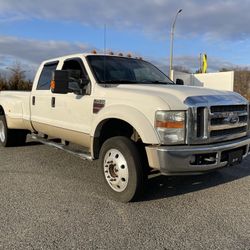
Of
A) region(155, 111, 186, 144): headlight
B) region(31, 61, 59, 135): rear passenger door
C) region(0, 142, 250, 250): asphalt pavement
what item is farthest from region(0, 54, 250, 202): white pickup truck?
region(0, 142, 250, 250): asphalt pavement

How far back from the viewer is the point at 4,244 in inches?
140

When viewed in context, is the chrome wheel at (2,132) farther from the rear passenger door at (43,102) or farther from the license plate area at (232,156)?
the license plate area at (232,156)

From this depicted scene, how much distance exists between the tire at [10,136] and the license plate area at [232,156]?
5.12 m

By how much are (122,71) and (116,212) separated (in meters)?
2.48

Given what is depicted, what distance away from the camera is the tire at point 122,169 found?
4.57 m

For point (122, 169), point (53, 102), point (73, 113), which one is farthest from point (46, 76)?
point (122, 169)

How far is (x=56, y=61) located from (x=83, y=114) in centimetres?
172

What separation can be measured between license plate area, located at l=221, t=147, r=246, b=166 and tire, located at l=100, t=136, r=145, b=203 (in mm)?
1042

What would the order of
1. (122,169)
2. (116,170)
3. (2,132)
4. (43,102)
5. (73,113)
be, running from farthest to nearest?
(2,132) → (43,102) → (73,113) → (116,170) → (122,169)

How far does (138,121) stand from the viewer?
14.8 feet

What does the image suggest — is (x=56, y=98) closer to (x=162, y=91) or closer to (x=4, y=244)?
(x=162, y=91)

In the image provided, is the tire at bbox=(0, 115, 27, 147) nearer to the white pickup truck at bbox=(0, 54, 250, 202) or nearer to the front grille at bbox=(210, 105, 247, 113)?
the white pickup truck at bbox=(0, 54, 250, 202)

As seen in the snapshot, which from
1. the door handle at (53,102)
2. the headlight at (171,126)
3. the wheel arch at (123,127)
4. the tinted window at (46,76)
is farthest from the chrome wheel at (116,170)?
the tinted window at (46,76)

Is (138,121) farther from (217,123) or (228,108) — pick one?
(228,108)
